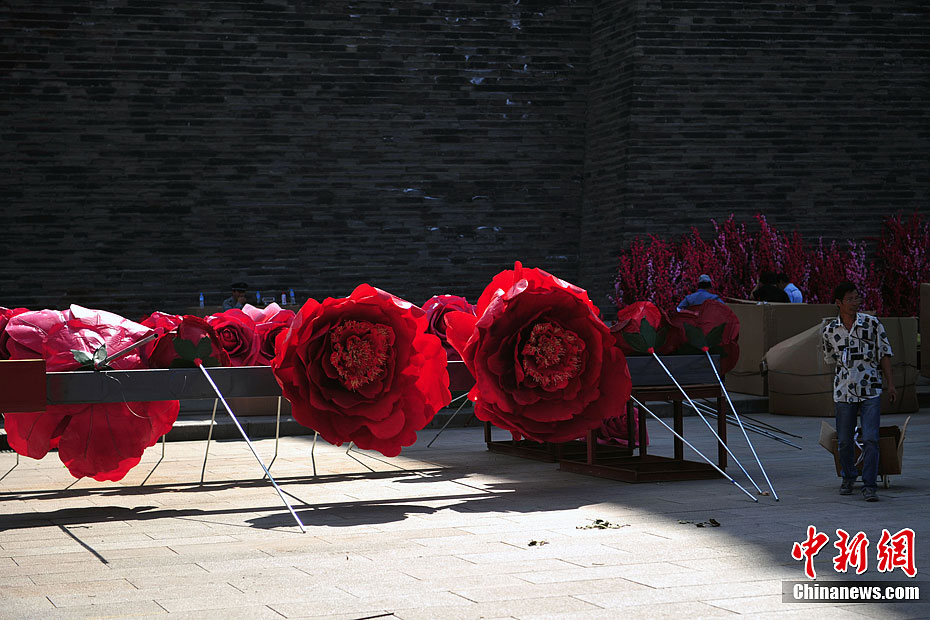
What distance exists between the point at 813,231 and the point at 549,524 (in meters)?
11.7

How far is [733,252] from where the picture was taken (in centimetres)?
1603

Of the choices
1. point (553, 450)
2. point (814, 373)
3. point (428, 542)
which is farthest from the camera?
point (814, 373)

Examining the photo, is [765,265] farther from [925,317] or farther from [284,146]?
[284,146]

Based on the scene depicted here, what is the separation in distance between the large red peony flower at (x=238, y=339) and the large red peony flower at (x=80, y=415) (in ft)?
1.71

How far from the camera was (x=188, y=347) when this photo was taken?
6.51 meters

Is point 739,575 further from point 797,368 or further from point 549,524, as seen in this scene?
point 797,368

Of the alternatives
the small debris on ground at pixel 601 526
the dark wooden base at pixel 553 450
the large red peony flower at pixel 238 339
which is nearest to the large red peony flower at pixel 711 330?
the dark wooden base at pixel 553 450

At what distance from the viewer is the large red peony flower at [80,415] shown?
252 inches

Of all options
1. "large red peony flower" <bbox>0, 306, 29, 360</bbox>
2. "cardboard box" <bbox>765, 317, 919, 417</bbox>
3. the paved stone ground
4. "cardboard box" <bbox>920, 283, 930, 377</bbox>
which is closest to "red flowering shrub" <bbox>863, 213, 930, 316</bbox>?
"cardboard box" <bbox>920, 283, 930, 377</bbox>


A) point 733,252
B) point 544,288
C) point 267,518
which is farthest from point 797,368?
point 267,518

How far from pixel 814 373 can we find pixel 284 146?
7832mm

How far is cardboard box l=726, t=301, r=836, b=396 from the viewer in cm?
1329

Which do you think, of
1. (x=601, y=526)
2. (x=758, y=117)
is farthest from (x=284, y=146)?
(x=601, y=526)

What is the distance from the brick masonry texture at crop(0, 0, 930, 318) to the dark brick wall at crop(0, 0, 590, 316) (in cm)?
3
